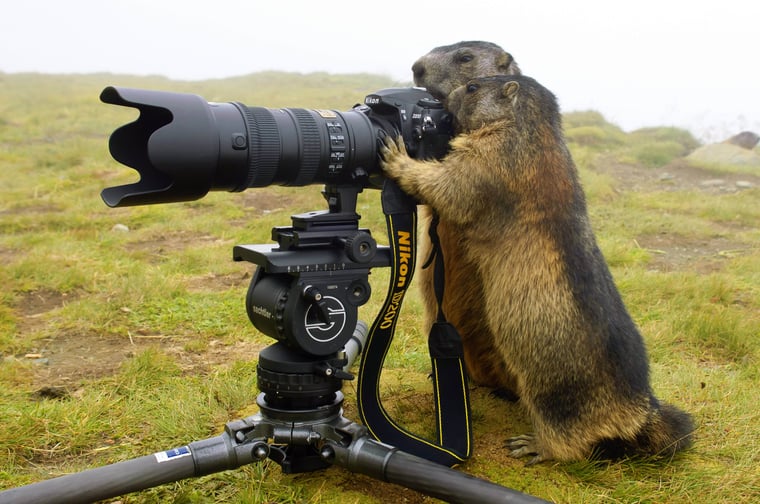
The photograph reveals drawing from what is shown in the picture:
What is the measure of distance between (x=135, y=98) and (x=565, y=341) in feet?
5.64

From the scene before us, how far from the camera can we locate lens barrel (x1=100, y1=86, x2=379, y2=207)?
2.08 m

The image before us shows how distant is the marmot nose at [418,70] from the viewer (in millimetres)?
3619

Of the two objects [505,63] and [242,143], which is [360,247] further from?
[505,63]

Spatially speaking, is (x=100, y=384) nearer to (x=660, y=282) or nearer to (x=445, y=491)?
(x=445, y=491)

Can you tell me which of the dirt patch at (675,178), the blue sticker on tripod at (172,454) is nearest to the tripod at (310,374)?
the blue sticker on tripod at (172,454)

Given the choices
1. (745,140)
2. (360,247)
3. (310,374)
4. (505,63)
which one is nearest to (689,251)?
(505,63)

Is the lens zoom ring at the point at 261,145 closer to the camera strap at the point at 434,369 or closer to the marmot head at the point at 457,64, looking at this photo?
the camera strap at the point at 434,369

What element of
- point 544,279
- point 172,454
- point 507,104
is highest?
point 507,104

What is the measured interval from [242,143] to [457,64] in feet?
5.81

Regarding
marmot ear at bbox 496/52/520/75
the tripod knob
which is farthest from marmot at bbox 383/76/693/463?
marmot ear at bbox 496/52/520/75

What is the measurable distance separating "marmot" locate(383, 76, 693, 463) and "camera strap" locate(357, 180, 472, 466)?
0.44ft

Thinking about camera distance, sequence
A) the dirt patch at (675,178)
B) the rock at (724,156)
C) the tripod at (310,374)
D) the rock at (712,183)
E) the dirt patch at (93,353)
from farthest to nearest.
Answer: the rock at (724,156) → the rock at (712,183) → the dirt patch at (675,178) → the dirt patch at (93,353) → the tripod at (310,374)

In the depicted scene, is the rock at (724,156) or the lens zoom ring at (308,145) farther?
the rock at (724,156)

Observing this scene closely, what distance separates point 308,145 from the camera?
2332 mm
